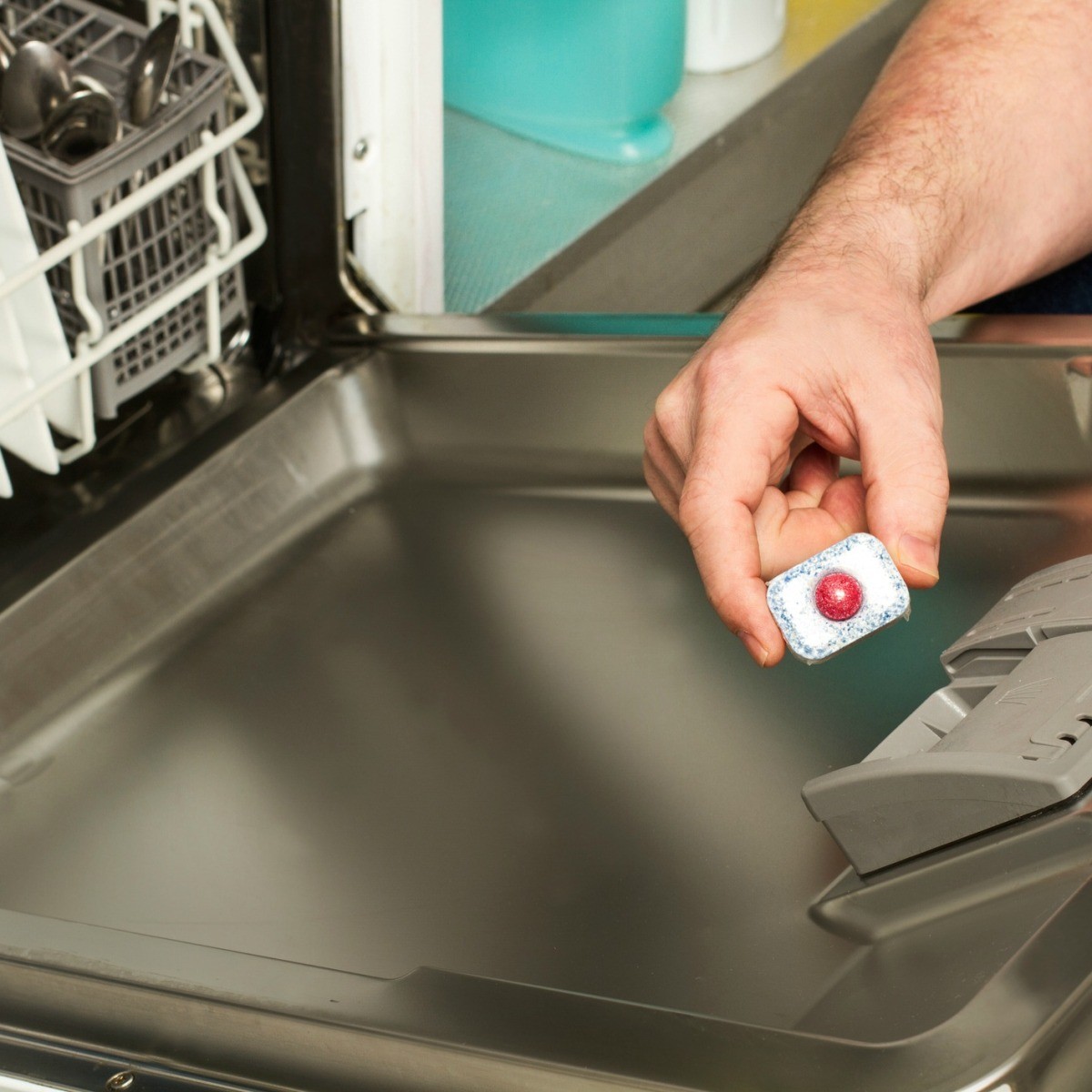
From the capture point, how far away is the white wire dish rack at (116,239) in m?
0.70

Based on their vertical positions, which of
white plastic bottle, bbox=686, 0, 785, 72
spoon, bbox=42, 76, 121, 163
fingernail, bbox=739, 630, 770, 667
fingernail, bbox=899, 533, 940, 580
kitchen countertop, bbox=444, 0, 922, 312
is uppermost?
spoon, bbox=42, 76, 121, 163

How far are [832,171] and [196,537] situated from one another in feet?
1.66

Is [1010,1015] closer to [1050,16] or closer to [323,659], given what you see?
[323,659]

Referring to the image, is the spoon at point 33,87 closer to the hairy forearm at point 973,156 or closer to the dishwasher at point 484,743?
the dishwasher at point 484,743

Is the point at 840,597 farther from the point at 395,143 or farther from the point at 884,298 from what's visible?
the point at 395,143

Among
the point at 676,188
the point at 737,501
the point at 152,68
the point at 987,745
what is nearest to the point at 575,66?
the point at 676,188

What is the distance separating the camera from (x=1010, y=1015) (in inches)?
16.7

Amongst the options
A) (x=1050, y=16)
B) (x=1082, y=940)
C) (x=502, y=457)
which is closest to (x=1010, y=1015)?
(x=1082, y=940)

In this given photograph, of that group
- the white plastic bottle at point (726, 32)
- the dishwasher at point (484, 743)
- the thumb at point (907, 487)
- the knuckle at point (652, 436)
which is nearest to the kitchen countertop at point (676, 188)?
the white plastic bottle at point (726, 32)

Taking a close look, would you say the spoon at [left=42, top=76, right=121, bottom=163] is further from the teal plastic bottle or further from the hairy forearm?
the teal plastic bottle

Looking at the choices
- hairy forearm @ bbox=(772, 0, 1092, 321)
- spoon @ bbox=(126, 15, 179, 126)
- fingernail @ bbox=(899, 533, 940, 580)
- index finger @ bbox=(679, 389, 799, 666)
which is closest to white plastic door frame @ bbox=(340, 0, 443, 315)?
spoon @ bbox=(126, 15, 179, 126)

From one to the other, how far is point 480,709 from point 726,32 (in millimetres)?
985

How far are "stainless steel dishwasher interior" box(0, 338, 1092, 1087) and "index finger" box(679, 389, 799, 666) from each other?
0.29 ft

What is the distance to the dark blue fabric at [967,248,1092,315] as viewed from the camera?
3.57 feet
